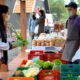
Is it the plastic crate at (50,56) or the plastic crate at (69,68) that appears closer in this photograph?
the plastic crate at (69,68)

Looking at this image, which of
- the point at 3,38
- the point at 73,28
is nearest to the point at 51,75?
the point at 3,38

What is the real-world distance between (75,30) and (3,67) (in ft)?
8.25

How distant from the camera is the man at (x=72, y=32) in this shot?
5.17m

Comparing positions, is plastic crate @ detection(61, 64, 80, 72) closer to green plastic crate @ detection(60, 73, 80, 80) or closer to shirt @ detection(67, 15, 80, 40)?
green plastic crate @ detection(60, 73, 80, 80)

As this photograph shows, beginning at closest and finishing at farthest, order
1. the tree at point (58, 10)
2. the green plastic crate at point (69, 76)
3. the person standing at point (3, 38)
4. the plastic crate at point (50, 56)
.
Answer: the green plastic crate at point (69, 76) < the person standing at point (3, 38) < the plastic crate at point (50, 56) < the tree at point (58, 10)

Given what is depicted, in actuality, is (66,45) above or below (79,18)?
below

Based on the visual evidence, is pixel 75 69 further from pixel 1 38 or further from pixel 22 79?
pixel 1 38

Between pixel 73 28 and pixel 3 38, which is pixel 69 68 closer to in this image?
pixel 3 38

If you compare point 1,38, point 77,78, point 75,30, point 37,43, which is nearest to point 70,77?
point 77,78

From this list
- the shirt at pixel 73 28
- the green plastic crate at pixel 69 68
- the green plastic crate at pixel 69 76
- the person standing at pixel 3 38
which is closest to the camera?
the green plastic crate at pixel 69 76

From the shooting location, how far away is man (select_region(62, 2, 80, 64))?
517 cm

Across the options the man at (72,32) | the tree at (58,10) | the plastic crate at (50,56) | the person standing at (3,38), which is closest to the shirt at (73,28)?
the man at (72,32)

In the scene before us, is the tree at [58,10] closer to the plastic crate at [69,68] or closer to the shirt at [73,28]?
the shirt at [73,28]

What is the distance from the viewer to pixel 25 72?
12.5ft
